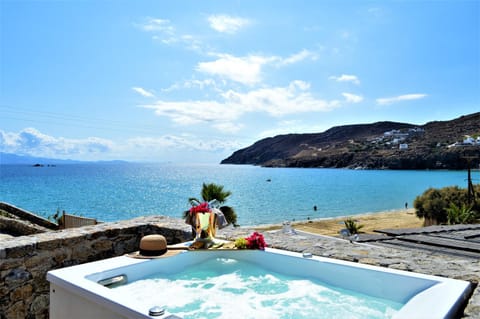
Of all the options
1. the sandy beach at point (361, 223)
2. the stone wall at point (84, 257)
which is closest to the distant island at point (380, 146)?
the sandy beach at point (361, 223)

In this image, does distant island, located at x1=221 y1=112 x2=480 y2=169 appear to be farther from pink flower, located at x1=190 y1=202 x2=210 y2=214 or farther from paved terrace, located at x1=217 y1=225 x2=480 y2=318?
pink flower, located at x1=190 y1=202 x2=210 y2=214

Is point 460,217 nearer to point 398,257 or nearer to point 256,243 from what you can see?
point 398,257

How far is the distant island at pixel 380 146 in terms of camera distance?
Answer: 60.0 meters

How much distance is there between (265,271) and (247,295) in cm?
52

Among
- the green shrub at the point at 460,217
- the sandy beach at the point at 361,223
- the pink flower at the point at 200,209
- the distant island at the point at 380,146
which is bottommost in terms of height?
the sandy beach at the point at 361,223

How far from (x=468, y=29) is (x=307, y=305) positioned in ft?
38.5

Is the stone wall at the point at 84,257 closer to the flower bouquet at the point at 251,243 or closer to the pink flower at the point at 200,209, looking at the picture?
the flower bouquet at the point at 251,243

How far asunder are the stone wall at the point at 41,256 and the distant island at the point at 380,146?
3853 centimetres

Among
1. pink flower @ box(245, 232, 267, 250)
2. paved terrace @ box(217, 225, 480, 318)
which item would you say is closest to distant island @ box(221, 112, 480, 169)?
paved terrace @ box(217, 225, 480, 318)

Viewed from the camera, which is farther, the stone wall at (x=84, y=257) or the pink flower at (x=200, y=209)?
the pink flower at (x=200, y=209)

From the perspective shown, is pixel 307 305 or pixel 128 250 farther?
pixel 128 250

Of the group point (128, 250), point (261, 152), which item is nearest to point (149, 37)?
point (128, 250)

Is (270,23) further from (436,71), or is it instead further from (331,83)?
(436,71)

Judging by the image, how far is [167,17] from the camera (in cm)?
845
